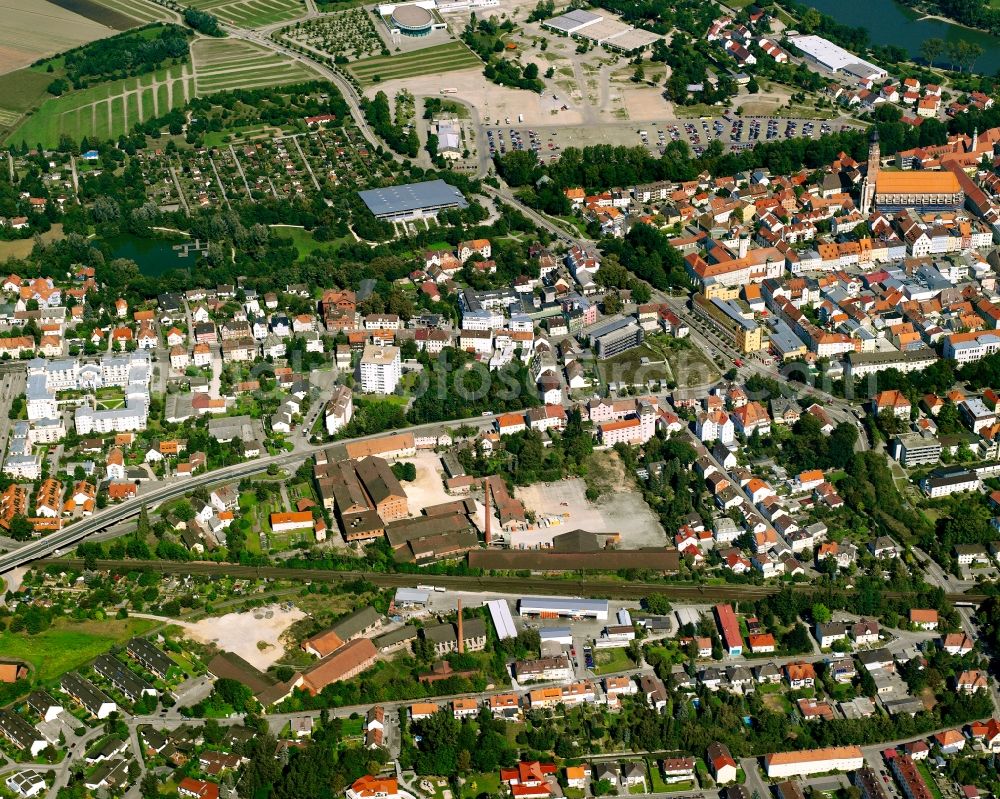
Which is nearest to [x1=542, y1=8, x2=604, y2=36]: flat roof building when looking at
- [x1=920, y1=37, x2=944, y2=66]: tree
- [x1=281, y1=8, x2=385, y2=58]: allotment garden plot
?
[x1=281, y1=8, x2=385, y2=58]: allotment garden plot

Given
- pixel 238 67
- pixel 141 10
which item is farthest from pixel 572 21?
pixel 141 10

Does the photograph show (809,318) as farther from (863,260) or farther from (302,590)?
(302,590)

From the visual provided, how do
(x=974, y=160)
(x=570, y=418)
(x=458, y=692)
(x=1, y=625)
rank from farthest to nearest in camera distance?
(x=974, y=160) < (x=570, y=418) < (x=1, y=625) < (x=458, y=692)

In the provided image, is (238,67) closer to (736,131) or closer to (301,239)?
(301,239)

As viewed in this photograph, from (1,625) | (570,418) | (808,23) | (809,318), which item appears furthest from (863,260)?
(1,625)

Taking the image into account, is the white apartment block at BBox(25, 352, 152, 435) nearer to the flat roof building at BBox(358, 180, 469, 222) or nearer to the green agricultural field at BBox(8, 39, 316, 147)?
the flat roof building at BBox(358, 180, 469, 222)

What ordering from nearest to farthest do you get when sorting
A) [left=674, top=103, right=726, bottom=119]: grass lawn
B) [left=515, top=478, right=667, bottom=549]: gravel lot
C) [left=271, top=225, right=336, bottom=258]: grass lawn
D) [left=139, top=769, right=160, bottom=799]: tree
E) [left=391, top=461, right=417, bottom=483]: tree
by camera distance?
1. [left=139, top=769, right=160, bottom=799]: tree
2. [left=515, top=478, right=667, bottom=549]: gravel lot
3. [left=391, top=461, right=417, bottom=483]: tree
4. [left=271, top=225, right=336, bottom=258]: grass lawn
5. [left=674, top=103, right=726, bottom=119]: grass lawn
